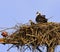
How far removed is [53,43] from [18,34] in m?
1.34

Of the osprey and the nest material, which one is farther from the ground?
the osprey

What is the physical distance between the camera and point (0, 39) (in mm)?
15148

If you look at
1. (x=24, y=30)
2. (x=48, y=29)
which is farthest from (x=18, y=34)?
(x=48, y=29)

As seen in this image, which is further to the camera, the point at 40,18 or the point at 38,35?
the point at 40,18

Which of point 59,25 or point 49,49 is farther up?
point 59,25

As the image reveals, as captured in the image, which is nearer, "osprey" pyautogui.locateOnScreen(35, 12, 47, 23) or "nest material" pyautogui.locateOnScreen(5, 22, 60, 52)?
"nest material" pyautogui.locateOnScreen(5, 22, 60, 52)

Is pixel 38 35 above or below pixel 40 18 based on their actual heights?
below

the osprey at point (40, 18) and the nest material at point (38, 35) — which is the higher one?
the osprey at point (40, 18)

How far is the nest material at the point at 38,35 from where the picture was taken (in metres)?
14.5

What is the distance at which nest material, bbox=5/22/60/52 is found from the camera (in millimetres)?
14500

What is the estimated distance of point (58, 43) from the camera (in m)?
14.8

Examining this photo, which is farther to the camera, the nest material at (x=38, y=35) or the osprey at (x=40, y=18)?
the osprey at (x=40, y=18)

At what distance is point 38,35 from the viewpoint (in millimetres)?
14469

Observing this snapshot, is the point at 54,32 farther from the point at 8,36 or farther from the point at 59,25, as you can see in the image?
the point at 8,36
